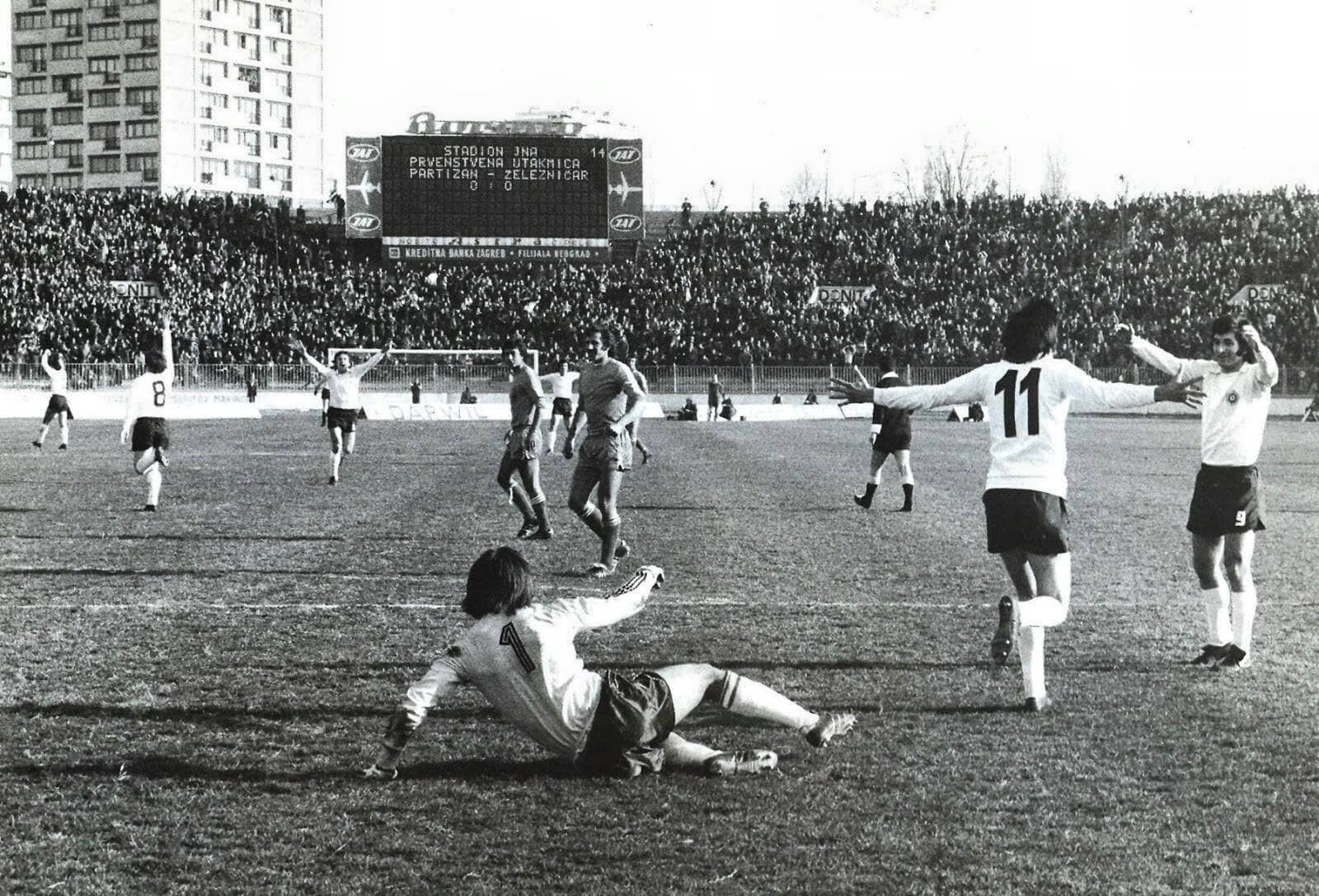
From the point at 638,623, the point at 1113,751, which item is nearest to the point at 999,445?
the point at 1113,751

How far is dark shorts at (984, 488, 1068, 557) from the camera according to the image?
265 inches

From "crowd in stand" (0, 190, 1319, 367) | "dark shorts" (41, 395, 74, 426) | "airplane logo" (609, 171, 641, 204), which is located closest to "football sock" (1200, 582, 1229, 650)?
"dark shorts" (41, 395, 74, 426)

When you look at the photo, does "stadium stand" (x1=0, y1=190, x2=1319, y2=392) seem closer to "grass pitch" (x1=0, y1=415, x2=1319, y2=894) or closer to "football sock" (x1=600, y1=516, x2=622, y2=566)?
"grass pitch" (x1=0, y1=415, x2=1319, y2=894)

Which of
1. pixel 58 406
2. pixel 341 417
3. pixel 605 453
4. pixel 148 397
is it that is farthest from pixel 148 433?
pixel 58 406

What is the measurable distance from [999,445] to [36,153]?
106 meters

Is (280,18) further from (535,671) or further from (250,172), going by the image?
(535,671)

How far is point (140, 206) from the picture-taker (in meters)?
62.4

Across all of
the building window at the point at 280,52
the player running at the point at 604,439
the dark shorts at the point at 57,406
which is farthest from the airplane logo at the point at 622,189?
the building window at the point at 280,52

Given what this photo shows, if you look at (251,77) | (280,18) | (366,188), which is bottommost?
(366,188)

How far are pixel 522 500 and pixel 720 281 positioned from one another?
4570 cm

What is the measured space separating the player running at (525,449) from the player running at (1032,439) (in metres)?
7.49

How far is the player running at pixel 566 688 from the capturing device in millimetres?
5422

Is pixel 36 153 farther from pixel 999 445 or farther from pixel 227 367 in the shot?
pixel 999 445

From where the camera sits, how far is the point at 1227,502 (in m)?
7.89
